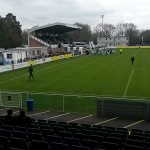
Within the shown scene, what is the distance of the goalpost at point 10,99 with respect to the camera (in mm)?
20578

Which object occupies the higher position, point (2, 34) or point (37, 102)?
point (2, 34)

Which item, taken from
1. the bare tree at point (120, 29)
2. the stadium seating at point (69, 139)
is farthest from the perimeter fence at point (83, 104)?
the bare tree at point (120, 29)

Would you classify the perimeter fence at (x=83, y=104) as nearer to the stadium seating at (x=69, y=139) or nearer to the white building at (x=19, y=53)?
the stadium seating at (x=69, y=139)

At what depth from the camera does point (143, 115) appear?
1781 cm

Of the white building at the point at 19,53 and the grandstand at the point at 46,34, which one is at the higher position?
the grandstand at the point at 46,34

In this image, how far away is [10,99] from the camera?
821 inches

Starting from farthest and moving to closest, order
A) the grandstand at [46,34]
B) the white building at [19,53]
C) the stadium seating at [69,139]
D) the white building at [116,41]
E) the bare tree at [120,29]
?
the bare tree at [120,29] < the white building at [116,41] < the grandstand at [46,34] < the white building at [19,53] < the stadium seating at [69,139]

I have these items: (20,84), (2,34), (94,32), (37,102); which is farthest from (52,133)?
(94,32)

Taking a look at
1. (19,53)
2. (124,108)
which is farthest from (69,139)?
(19,53)

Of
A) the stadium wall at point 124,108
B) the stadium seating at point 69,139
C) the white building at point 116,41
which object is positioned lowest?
the stadium wall at point 124,108

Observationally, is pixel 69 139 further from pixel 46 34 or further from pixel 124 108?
pixel 46 34

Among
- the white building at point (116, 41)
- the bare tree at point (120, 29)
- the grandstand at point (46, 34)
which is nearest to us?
the grandstand at point (46, 34)

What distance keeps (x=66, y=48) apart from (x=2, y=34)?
1993 cm

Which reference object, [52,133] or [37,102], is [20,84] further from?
[52,133]
